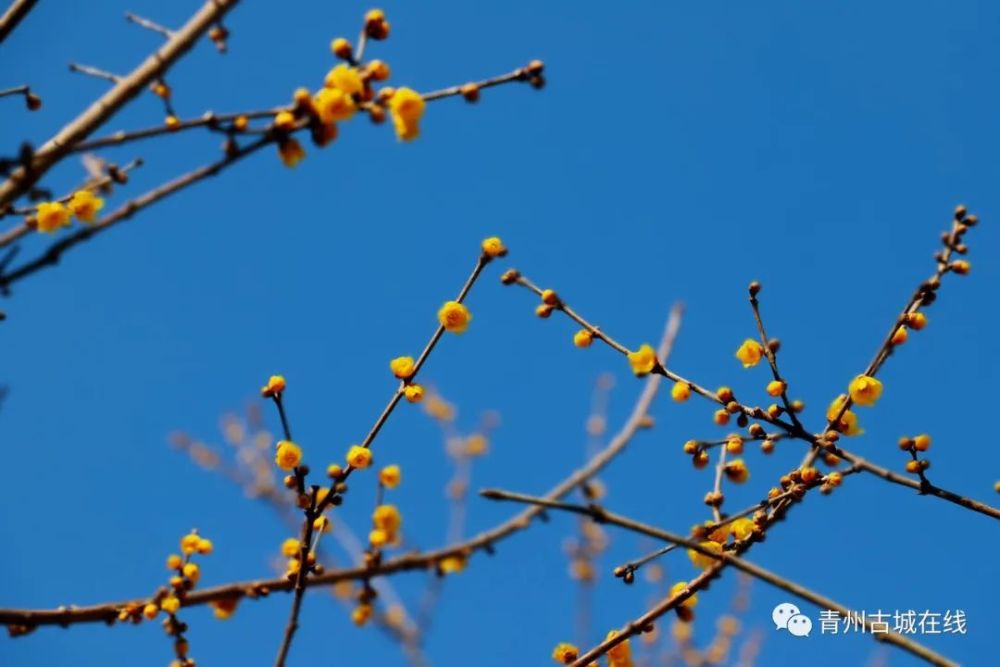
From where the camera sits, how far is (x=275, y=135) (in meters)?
2.15

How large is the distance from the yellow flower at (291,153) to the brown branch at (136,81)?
1.11 ft

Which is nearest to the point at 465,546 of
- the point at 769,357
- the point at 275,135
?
the point at 769,357

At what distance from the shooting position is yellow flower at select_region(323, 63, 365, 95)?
244cm

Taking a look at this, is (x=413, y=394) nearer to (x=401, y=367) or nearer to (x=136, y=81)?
(x=401, y=367)

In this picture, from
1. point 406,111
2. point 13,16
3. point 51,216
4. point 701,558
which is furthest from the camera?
point 701,558

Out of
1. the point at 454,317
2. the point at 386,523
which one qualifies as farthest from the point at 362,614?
the point at 454,317

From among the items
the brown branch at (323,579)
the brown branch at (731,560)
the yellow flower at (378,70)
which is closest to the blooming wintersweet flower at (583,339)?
the brown branch at (323,579)

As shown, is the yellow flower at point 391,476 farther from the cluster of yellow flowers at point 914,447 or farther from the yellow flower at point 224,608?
the cluster of yellow flowers at point 914,447

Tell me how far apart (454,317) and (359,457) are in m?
0.63

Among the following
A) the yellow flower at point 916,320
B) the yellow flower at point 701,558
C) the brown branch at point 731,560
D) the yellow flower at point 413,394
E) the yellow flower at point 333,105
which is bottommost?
the brown branch at point 731,560

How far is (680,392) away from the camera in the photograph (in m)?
3.19

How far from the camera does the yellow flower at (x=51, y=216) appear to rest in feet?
9.43

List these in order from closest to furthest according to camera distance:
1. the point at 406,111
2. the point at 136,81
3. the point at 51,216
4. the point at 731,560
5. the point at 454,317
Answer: the point at 731,560, the point at 136,81, the point at 406,111, the point at 51,216, the point at 454,317

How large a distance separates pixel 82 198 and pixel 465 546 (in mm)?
1683
